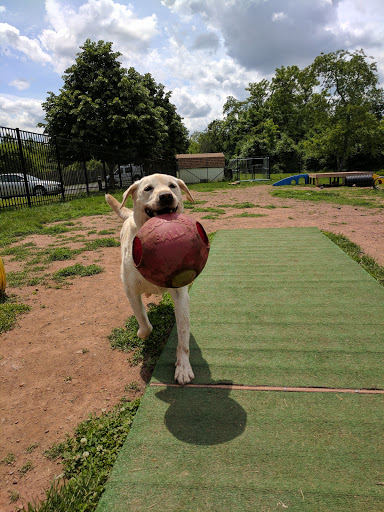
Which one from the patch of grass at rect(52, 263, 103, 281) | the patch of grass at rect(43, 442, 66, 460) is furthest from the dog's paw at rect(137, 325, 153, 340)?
the patch of grass at rect(52, 263, 103, 281)

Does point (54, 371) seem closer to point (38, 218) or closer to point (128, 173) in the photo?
point (38, 218)

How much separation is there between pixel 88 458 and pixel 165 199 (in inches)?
76.1

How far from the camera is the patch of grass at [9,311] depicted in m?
3.98

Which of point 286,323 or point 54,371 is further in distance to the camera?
point 286,323

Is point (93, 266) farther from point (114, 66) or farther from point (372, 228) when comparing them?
point (114, 66)

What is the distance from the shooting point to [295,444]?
2.09 m

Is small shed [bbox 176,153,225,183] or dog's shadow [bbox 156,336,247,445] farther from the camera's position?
small shed [bbox 176,153,225,183]

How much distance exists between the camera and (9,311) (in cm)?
436

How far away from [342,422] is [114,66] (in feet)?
88.4

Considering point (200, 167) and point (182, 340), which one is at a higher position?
point (200, 167)

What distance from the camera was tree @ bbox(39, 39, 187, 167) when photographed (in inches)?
879

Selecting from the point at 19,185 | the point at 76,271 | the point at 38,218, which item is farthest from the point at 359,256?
the point at 19,185

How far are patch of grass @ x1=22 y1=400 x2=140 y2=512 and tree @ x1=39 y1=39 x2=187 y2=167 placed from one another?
74.6 ft

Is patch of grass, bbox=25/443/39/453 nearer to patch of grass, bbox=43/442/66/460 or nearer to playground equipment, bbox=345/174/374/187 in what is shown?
patch of grass, bbox=43/442/66/460
